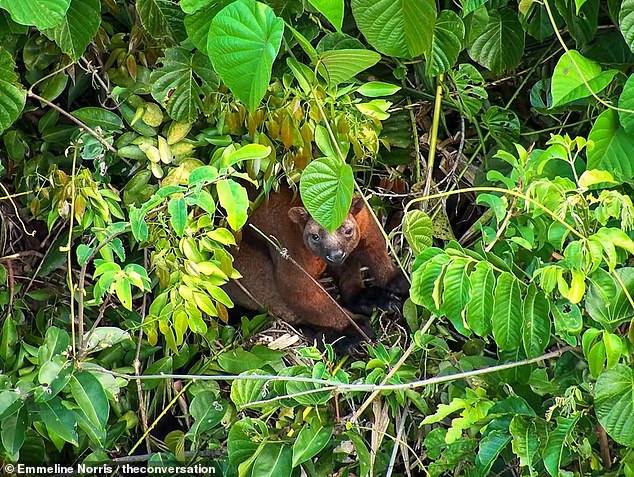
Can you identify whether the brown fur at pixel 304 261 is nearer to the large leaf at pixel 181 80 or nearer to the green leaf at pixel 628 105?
the large leaf at pixel 181 80

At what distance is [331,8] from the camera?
136 cm

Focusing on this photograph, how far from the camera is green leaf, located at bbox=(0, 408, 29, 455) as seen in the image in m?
1.74

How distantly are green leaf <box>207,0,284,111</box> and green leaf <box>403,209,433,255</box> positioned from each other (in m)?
0.56

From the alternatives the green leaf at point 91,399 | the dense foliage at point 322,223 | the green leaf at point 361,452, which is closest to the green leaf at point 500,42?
the dense foliage at point 322,223

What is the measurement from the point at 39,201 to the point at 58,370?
0.58 meters

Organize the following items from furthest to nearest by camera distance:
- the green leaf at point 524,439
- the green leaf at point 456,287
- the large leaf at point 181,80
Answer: the large leaf at point 181,80, the green leaf at point 524,439, the green leaf at point 456,287

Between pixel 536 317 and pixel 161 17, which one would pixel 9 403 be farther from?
pixel 536 317

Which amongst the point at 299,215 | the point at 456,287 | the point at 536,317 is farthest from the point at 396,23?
the point at 299,215

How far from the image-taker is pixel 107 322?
2424 mm

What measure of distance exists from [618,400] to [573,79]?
70 cm

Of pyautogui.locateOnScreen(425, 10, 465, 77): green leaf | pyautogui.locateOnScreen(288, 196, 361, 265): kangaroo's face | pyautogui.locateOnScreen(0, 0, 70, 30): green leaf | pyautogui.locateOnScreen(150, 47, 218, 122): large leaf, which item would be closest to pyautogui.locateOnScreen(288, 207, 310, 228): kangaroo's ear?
pyautogui.locateOnScreen(288, 196, 361, 265): kangaroo's face

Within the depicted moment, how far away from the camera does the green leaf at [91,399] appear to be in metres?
1.71

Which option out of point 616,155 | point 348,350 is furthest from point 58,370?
point 616,155

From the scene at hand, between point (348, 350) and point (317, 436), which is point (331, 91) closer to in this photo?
point (317, 436)
